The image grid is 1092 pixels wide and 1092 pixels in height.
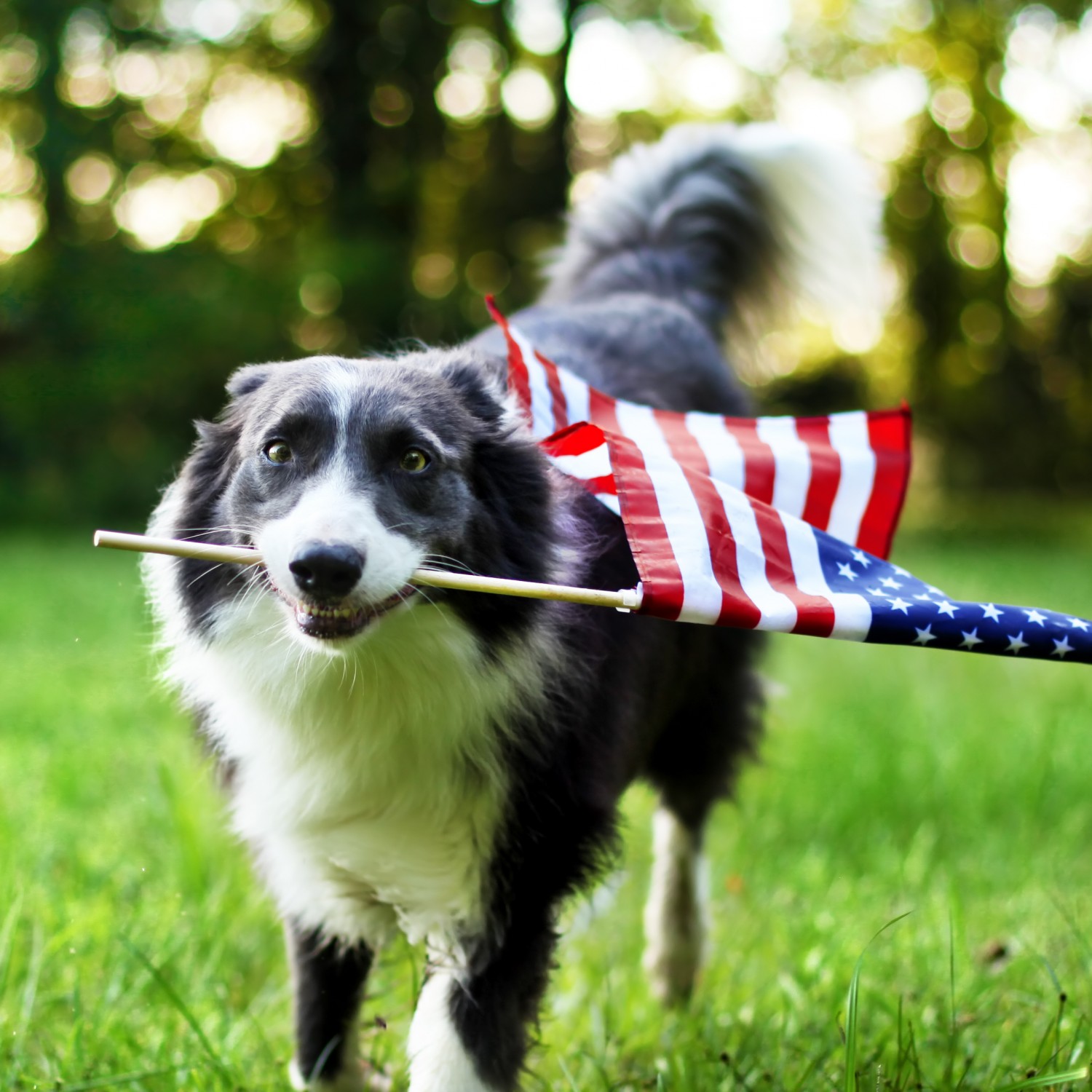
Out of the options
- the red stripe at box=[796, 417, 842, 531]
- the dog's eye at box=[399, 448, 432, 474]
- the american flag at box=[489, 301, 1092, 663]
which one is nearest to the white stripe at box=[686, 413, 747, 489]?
the american flag at box=[489, 301, 1092, 663]

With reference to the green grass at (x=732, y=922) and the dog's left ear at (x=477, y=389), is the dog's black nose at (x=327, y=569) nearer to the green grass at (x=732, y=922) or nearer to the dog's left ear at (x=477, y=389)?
the dog's left ear at (x=477, y=389)

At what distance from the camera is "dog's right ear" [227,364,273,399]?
2555 mm

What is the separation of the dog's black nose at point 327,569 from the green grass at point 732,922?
3.39ft

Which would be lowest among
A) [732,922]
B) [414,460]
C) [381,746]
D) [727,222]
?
[732,922]

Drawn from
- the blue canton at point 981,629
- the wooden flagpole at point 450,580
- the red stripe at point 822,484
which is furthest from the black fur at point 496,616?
the blue canton at point 981,629

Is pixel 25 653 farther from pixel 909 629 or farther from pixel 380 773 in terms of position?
pixel 909 629

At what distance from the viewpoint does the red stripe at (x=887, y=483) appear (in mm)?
2961

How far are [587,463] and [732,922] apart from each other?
1.98 m

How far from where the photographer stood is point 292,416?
2.24 metres

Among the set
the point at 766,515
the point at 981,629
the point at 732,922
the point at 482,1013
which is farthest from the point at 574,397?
the point at 732,922

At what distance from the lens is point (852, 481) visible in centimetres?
297

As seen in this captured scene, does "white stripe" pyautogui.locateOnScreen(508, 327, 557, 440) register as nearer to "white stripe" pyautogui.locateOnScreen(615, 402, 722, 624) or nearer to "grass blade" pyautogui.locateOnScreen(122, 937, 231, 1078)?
"white stripe" pyautogui.locateOnScreen(615, 402, 722, 624)

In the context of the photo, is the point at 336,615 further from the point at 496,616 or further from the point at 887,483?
the point at 887,483

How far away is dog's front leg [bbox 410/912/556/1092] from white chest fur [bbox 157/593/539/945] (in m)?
0.08
